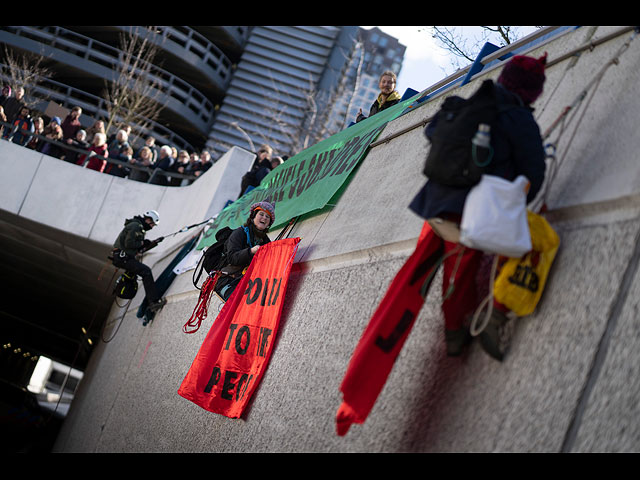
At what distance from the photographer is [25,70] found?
3391 centimetres

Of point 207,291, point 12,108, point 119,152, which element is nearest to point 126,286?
point 207,291

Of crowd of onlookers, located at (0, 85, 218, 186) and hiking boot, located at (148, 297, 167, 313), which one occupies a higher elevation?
crowd of onlookers, located at (0, 85, 218, 186)

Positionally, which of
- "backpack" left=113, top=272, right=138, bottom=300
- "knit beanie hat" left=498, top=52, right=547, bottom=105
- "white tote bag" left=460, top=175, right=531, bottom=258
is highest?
"knit beanie hat" left=498, top=52, right=547, bottom=105

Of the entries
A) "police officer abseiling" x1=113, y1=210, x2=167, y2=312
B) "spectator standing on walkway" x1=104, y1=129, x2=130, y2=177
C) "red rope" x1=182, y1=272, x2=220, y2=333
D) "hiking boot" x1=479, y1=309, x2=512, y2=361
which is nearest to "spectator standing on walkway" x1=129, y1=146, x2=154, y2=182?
"spectator standing on walkway" x1=104, y1=129, x2=130, y2=177

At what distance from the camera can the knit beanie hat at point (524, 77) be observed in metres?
3.21

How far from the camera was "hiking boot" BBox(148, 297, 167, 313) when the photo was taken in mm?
10750

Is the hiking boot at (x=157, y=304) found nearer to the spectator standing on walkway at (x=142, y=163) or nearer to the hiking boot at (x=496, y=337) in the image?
the spectator standing on walkway at (x=142, y=163)

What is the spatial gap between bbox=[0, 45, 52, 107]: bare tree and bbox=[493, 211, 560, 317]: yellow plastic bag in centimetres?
3367

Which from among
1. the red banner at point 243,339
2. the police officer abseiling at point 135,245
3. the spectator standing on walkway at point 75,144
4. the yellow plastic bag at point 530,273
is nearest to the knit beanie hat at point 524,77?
the yellow plastic bag at point 530,273

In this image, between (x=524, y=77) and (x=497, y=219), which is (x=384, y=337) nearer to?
(x=497, y=219)

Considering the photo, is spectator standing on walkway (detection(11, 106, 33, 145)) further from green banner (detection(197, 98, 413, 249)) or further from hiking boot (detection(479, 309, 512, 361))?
hiking boot (detection(479, 309, 512, 361))

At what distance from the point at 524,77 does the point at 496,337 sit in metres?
1.20

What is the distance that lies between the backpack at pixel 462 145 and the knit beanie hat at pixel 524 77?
19 centimetres

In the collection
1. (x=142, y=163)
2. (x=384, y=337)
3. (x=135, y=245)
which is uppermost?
(x=142, y=163)
